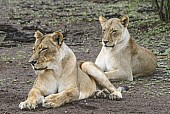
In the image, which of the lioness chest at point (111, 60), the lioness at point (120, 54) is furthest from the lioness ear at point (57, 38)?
the lioness chest at point (111, 60)

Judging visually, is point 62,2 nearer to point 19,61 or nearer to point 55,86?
point 19,61

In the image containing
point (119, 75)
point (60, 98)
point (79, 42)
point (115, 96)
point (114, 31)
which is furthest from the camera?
point (79, 42)

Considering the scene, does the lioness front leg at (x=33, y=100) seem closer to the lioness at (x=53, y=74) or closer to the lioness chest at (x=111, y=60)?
the lioness at (x=53, y=74)

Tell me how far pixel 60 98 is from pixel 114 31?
8.52 ft

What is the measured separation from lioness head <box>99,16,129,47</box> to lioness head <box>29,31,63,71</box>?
2.21m

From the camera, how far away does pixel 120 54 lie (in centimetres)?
823

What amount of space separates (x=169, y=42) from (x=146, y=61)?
3.45 meters

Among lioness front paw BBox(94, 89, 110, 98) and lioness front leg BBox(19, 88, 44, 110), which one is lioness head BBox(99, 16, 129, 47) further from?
lioness front leg BBox(19, 88, 44, 110)

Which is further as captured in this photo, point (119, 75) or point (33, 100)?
point (119, 75)

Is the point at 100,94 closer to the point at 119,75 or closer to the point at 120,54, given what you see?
the point at 119,75

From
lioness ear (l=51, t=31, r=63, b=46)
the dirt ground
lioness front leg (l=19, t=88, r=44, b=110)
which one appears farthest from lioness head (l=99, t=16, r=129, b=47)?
lioness front leg (l=19, t=88, r=44, b=110)

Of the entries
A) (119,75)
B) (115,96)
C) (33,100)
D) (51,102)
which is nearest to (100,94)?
(115,96)

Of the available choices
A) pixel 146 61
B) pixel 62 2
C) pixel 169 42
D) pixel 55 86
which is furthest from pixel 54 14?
pixel 55 86

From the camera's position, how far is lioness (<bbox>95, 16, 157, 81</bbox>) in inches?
320
